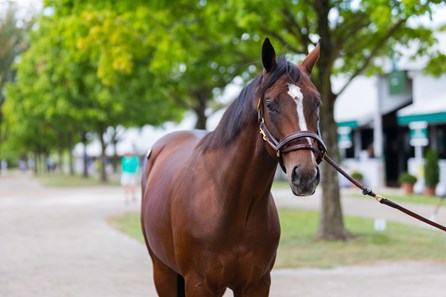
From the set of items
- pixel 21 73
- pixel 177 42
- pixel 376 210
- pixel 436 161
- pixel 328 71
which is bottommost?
pixel 376 210

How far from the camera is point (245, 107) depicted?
3516 mm

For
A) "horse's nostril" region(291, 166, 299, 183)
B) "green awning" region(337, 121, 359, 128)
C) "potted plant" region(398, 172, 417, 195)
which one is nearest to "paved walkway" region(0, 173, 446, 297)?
"horse's nostril" region(291, 166, 299, 183)

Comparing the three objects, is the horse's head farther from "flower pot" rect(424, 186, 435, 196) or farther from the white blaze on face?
"flower pot" rect(424, 186, 435, 196)

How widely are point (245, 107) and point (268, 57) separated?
0.35 metres

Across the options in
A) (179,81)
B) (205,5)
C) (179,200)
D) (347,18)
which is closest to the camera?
(179,200)

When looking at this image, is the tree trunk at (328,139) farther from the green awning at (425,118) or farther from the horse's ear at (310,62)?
the green awning at (425,118)

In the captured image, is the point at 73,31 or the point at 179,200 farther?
the point at 73,31

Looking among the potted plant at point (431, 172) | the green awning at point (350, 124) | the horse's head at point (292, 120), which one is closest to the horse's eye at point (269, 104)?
the horse's head at point (292, 120)

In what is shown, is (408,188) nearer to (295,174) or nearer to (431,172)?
(431,172)

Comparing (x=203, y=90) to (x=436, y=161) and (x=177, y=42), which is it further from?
(x=177, y=42)

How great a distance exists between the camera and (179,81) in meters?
19.2

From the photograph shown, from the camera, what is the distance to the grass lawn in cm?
923

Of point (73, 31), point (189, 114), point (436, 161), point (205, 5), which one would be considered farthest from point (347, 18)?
point (189, 114)

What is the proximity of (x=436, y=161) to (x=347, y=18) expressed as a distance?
10.3 m
